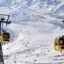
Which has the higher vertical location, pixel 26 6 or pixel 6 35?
pixel 26 6

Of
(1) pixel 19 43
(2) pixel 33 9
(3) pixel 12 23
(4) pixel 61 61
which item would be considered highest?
(2) pixel 33 9

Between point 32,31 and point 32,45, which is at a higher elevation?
point 32,31

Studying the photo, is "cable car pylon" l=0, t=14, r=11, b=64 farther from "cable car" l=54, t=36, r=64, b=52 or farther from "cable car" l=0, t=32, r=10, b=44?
"cable car" l=54, t=36, r=64, b=52

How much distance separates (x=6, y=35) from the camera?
1.95 meters

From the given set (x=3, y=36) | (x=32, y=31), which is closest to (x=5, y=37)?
(x=3, y=36)

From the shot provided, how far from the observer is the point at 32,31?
2.03 metres

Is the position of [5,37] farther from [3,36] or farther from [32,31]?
[32,31]

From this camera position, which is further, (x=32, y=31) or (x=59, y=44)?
(x=32, y=31)

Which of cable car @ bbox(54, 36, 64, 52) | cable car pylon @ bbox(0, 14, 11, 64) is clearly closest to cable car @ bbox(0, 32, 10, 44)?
cable car pylon @ bbox(0, 14, 11, 64)

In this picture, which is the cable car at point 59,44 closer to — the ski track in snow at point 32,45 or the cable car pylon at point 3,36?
the ski track in snow at point 32,45

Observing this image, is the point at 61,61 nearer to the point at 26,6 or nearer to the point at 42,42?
the point at 42,42

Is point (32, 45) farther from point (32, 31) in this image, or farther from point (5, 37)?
point (5, 37)

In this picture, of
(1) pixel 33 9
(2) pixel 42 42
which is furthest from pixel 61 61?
(1) pixel 33 9

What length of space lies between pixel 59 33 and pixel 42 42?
7.1 inches
